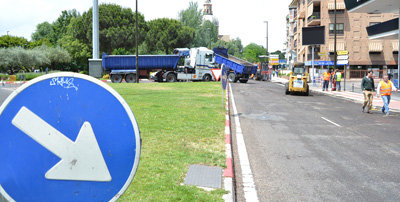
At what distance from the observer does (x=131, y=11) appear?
70.6 m

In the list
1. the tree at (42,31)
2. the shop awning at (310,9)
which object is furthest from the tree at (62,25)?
the shop awning at (310,9)

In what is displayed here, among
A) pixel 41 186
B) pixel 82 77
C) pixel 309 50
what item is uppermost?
pixel 309 50

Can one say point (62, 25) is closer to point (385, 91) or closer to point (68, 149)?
point (385, 91)

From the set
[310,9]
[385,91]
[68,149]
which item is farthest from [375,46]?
[68,149]

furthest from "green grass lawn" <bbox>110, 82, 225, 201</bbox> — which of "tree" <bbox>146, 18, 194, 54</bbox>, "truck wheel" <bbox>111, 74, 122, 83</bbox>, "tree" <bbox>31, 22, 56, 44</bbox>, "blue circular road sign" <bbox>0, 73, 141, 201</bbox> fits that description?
"tree" <bbox>31, 22, 56, 44</bbox>

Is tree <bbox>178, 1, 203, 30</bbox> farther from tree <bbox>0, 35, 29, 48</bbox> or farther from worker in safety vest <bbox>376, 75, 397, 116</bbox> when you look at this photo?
worker in safety vest <bbox>376, 75, 397, 116</bbox>

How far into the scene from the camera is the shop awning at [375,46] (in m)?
55.2

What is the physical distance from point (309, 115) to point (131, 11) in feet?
200

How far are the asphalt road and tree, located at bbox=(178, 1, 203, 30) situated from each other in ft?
230

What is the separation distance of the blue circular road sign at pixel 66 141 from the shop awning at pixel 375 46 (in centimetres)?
5962

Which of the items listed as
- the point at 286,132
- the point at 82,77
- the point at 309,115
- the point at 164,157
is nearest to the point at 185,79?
the point at 309,115

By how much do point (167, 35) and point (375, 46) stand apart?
121ft

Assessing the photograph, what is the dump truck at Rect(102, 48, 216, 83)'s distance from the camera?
38531mm

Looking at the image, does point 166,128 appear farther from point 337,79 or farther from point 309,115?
point 337,79
